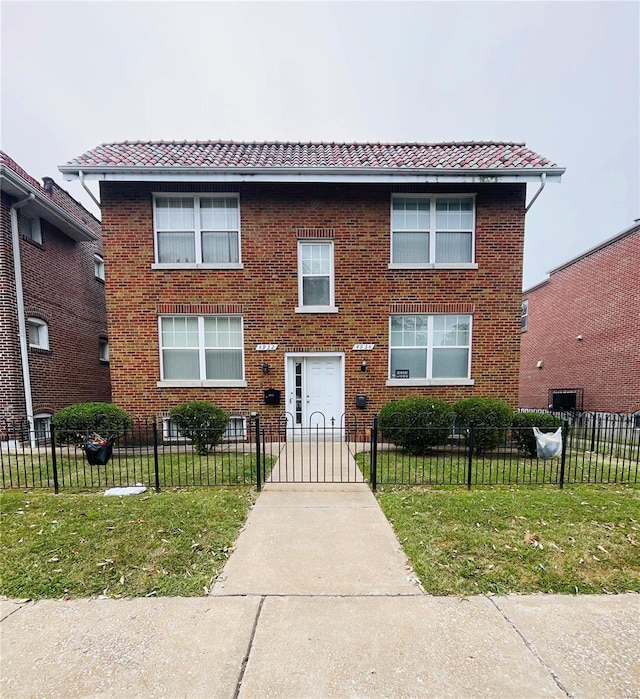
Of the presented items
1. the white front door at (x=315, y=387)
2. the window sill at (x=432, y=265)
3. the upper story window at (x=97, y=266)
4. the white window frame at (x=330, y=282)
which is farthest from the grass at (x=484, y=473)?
the upper story window at (x=97, y=266)

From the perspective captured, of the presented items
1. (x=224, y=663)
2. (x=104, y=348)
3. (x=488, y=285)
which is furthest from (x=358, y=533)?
(x=104, y=348)

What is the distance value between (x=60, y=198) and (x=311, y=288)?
32.2 ft

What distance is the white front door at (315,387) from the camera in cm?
864

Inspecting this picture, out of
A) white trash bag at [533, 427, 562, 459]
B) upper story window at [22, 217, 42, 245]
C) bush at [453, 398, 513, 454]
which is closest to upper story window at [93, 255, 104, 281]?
upper story window at [22, 217, 42, 245]

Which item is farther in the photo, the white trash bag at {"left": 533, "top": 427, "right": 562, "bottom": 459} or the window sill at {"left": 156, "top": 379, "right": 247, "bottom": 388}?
the window sill at {"left": 156, "top": 379, "right": 247, "bottom": 388}

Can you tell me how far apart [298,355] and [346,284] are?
228 centimetres

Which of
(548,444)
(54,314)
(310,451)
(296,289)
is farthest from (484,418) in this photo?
(54,314)

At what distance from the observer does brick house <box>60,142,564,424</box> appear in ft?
27.3

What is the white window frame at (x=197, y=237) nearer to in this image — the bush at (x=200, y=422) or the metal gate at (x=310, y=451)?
the bush at (x=200, y=422)

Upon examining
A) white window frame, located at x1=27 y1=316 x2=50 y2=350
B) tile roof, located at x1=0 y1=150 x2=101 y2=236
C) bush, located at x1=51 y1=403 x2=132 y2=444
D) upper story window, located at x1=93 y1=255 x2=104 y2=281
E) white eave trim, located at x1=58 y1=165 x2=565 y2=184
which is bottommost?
bush, located at x1=51 y1=403 x2=132 y2=444

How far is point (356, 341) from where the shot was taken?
853 cm

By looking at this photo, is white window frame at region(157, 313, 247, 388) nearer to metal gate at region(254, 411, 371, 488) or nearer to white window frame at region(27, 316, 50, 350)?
metal gate at region(254, 411, 371, 488)

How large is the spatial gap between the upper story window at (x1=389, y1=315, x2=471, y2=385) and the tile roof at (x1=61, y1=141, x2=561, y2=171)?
3.79 meters

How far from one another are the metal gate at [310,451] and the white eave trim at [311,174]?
5.85 meters
